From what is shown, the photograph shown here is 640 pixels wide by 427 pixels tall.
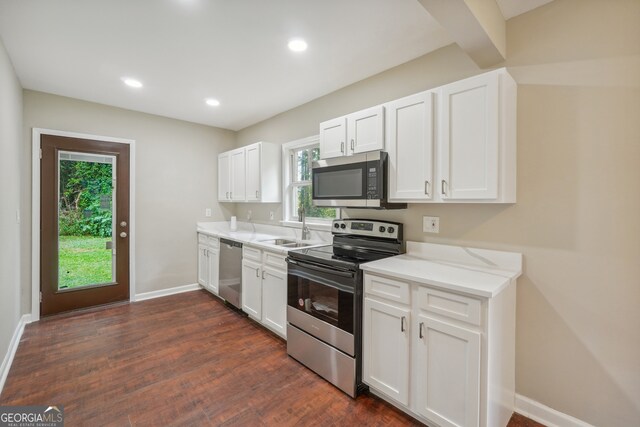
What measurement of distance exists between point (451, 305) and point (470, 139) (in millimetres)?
1000

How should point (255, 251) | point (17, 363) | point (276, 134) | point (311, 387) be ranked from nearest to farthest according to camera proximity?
1. point (311, 387)
2. point (17, 363)
3. point (255, 251)
4. point (276, 134)

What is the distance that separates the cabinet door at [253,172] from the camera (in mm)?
3713

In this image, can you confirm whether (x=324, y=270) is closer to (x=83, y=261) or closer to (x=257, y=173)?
(x=257, y=173)

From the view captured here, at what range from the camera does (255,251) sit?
10.0ft

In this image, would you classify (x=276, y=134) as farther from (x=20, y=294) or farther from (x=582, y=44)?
(x=20, y=294)

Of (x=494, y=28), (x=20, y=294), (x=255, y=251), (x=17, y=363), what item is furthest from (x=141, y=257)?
(x=494, y=28)

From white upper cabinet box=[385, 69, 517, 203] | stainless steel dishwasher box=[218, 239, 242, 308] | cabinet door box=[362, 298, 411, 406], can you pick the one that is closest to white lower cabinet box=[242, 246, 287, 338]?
stainless steel dishwasher box=[218, 239, 242, 308]

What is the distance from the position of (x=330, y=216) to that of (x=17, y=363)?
3.00 m

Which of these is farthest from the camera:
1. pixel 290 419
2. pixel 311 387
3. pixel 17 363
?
pixel 17 363

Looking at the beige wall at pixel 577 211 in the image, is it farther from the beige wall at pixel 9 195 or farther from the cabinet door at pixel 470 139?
the beige wall at pixel 9 195

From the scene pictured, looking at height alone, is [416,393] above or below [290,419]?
above

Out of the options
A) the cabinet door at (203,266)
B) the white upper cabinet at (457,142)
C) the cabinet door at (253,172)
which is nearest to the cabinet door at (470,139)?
the white upper cabinet at (457,142)

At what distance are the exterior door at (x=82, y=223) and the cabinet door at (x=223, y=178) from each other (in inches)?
48.1

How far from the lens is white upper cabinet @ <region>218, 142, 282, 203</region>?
3.68 meters
